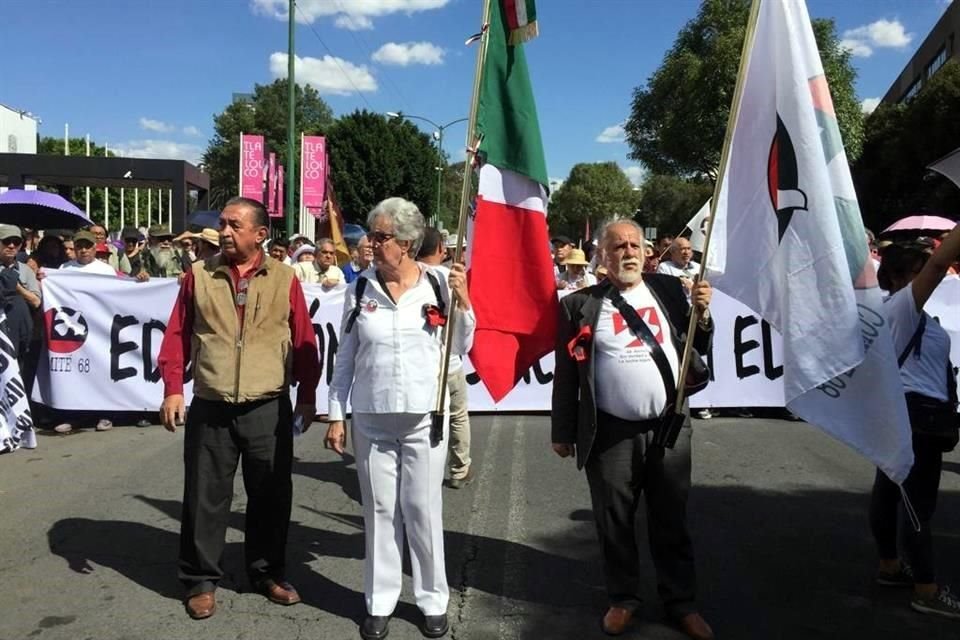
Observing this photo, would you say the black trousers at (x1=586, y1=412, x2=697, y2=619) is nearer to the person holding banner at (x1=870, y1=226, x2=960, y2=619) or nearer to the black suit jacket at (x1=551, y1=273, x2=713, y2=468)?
the black suit jacket at (x1=551, y1=273, x2=713, y2=468)

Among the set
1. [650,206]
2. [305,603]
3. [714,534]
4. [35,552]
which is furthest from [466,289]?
[650,206]

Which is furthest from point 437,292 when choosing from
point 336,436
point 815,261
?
point 815,261

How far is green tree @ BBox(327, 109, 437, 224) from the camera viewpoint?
55.4 metres

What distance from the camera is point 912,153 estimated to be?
108 ft

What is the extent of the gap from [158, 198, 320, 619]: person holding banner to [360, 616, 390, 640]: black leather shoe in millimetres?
532

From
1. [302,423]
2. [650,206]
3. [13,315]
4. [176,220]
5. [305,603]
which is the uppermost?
[650,206]

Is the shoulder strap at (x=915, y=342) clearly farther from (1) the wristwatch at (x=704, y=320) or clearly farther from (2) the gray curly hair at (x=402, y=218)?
(2) the gray curly hair at (x=402, y=218)

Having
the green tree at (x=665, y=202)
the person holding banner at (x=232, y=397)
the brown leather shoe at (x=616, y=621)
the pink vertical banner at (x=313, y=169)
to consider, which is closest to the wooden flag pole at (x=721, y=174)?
the brown leather shoe at (x=616, y=621)

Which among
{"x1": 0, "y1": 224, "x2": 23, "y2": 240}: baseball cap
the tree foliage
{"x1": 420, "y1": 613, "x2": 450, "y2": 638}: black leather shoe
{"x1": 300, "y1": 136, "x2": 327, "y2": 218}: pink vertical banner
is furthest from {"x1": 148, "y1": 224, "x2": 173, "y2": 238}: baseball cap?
the tree foliage

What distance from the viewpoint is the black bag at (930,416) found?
378 cm

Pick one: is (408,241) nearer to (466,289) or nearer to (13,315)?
(466,289)

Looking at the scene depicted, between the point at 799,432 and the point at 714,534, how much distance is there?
3.42 metres

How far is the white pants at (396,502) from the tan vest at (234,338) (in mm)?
571

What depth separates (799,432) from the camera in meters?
7.85
